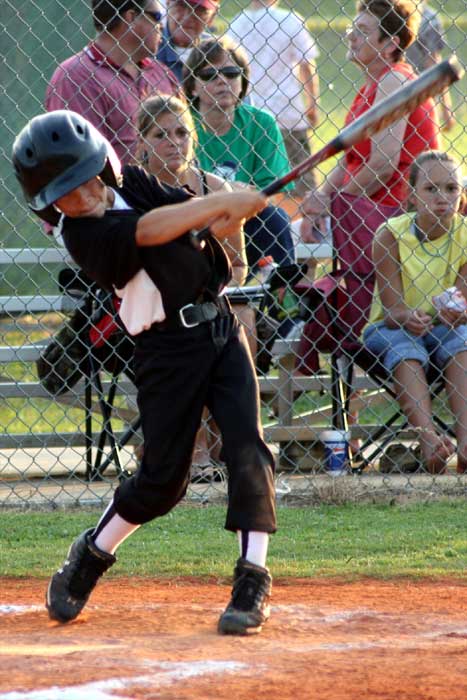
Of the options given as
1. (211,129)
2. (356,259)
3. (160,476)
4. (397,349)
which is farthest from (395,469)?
(160,476)

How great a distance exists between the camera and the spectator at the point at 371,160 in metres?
6.07

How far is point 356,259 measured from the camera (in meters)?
6.19

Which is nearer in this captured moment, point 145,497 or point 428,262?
point 145,497

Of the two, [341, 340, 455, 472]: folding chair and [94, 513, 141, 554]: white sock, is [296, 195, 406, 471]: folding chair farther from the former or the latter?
[94, 513, 141, 554]: white sock

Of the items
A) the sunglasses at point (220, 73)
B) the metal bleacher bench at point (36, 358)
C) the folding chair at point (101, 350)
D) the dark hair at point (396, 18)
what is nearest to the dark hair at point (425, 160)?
the dark hair at point (396, 18)

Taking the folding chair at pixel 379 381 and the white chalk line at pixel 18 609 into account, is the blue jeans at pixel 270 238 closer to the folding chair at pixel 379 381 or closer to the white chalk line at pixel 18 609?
the folding chair at pixel 379 381

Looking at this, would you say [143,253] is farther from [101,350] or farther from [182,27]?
[182,27]

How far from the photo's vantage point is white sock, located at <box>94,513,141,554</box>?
12.6ft

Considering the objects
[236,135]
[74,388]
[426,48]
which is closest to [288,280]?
[236,135]

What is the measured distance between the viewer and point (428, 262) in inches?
237

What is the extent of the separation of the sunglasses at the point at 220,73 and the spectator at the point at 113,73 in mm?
252

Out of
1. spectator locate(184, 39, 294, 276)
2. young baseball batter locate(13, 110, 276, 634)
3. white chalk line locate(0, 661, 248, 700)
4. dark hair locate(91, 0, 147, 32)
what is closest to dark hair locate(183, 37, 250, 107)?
spectator locate(184, 39, 294, 276)

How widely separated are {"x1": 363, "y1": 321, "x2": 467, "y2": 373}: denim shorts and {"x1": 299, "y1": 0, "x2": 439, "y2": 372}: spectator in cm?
18

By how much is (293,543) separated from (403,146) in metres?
2.22
